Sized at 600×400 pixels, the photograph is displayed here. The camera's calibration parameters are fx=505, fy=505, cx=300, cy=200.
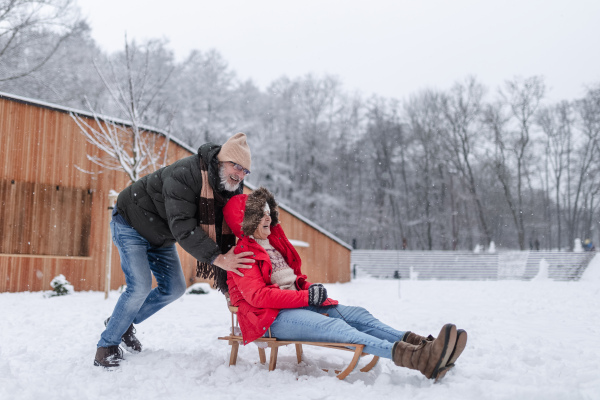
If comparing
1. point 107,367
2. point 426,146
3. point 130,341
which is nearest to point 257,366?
point 107,367

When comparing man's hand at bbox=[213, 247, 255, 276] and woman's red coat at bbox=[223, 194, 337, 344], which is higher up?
man's hand at bbox=[213, 247, 255, 276]

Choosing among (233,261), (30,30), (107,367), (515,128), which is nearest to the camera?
(233,261)

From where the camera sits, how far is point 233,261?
3.53m

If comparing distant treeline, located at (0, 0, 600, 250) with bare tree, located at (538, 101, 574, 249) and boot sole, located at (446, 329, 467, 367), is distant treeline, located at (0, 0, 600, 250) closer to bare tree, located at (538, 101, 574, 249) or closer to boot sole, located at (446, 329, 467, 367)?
bare tree, located at (538, 101, 574, 249)

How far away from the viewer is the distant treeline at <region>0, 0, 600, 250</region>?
1123 inches

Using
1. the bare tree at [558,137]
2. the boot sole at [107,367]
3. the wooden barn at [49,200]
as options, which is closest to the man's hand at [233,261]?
the boot sole at [107,367]

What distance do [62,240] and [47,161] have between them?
166 cm

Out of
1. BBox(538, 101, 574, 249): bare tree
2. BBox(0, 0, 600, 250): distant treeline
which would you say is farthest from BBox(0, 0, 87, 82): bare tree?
BBox(538, 101, 574, 249): bare tree

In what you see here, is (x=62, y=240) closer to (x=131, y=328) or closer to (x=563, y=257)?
(x=131, y=328)

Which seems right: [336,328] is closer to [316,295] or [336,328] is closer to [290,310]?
[316,295]

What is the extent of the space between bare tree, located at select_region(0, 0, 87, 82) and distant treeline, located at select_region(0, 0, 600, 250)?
4.79 meters

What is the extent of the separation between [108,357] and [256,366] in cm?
111

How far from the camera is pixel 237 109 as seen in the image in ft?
89.0

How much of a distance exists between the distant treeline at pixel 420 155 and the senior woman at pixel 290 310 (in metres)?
22.7
